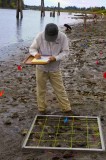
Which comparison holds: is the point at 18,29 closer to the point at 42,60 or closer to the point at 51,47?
the point at 51,47

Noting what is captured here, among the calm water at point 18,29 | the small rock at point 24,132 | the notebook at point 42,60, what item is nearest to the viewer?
the small rock at point 24,132

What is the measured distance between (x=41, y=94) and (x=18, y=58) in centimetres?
1006

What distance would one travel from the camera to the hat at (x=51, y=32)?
6.82m

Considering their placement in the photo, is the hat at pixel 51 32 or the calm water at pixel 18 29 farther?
the calm water at pixel 18 29

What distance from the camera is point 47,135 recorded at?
21.0 ft

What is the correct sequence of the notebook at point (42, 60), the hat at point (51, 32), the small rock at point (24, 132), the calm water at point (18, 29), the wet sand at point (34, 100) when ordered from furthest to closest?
the calm water at point (18, 29), the hat at point (51, 32), the notebook at point (42, 60), the small rock at point (24, 132), the wet sand at point (34, 100)

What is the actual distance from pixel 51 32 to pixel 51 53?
0.46 meters

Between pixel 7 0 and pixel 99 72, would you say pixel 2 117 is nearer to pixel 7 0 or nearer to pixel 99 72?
pixel 99 72

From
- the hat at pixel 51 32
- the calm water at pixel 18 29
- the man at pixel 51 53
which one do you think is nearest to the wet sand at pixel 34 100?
the man at pixel 51 53

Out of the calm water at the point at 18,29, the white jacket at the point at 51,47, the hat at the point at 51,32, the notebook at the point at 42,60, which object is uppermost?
the hat at the point at 51,32

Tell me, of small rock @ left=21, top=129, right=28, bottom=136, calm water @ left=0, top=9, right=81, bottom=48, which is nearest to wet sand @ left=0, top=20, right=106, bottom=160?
small rock @ left=21, top=129, right=28, bottom=136

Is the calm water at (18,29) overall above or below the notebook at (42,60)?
below

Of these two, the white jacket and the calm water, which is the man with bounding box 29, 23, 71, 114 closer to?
the white jacket

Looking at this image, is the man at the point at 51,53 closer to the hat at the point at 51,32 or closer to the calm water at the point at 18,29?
the hat at the point at 51,32
